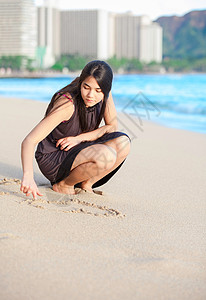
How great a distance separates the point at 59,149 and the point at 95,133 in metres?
0.26

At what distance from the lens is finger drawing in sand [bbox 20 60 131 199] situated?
2537 mm

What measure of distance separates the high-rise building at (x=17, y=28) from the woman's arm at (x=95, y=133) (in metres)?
101

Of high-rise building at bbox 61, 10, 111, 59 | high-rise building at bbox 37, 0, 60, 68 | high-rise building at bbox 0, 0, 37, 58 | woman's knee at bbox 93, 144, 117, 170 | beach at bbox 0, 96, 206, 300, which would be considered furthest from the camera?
high-rise building at bbox 37, 0, 60, 68

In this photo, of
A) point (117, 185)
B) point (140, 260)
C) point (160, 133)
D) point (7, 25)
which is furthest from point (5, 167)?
point (7, 25)

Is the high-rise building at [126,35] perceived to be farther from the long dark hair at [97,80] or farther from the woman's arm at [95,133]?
the long dark hair at [97,80]

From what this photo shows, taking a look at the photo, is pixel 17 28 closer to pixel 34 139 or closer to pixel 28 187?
pixel 34 139

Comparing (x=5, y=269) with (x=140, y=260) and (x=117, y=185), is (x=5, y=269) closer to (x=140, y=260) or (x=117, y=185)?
(x=140, y=260)

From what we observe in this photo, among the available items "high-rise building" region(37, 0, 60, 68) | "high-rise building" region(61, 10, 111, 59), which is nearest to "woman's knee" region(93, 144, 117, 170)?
"high-rise building" region(61, 10, 111, 59)

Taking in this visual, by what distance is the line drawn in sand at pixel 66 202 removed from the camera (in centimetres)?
246

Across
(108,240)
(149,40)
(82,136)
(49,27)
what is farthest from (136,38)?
(108,240)

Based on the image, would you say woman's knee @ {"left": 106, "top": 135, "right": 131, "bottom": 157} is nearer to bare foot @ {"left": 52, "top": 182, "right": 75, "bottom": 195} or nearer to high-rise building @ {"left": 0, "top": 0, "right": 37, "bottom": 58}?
bare foot @ {"left": 52, "top": 182, "right": 75, "bottom": 195}

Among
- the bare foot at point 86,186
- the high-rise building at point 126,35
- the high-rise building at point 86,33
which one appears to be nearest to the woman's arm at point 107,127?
the bare foot at point 86,186

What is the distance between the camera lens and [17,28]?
105375 mm

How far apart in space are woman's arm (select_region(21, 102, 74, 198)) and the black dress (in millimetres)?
115
